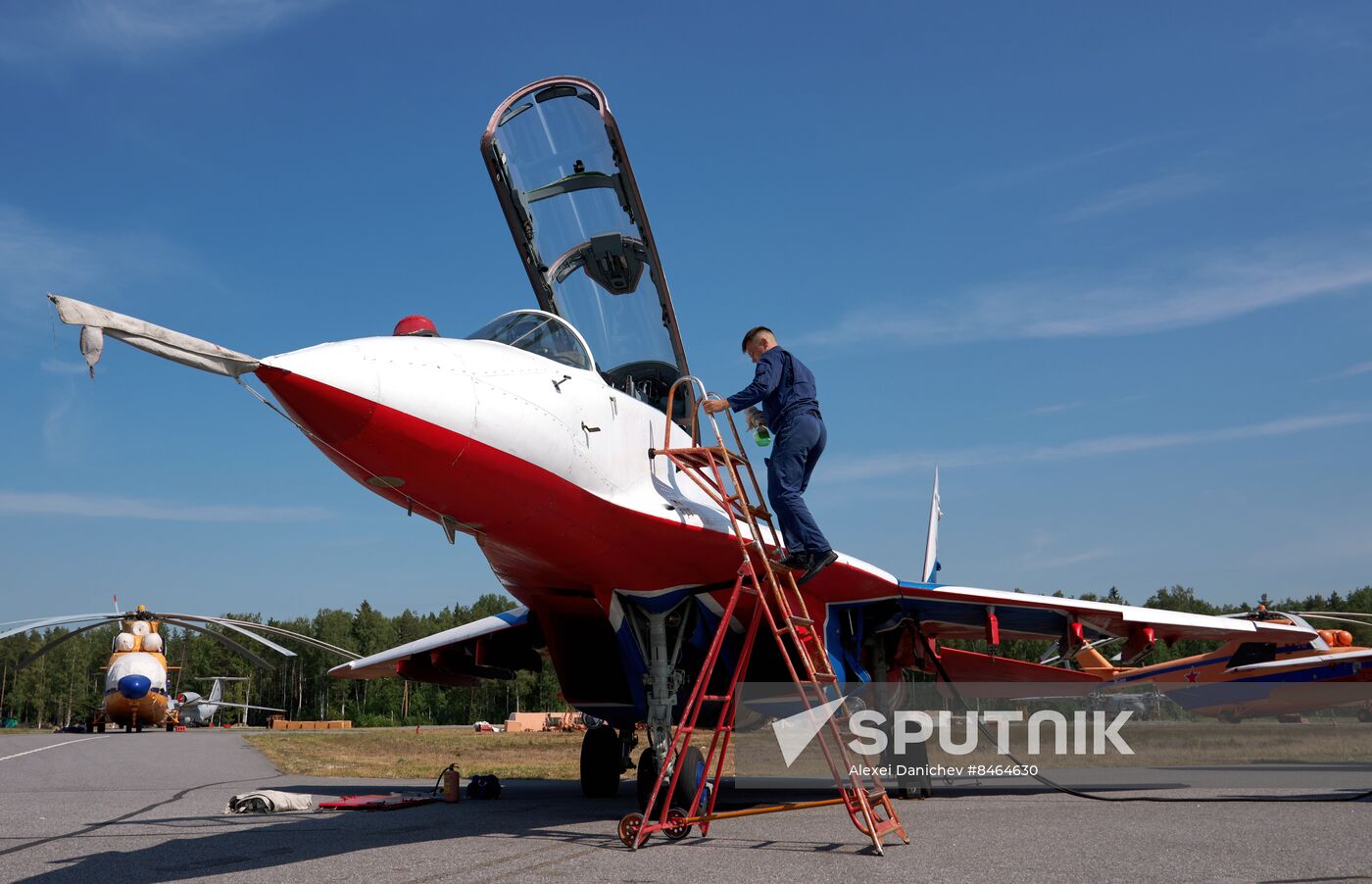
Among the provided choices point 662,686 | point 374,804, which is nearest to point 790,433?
point 662,686

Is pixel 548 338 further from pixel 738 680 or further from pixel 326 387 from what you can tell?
pixel 738 680

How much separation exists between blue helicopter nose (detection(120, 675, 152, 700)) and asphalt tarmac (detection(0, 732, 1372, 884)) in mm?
24858

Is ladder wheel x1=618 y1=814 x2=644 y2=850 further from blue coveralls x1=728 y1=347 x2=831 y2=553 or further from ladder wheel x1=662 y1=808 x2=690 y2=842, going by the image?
blue coveralls x1=728 y1=347 x2=831 y2=553

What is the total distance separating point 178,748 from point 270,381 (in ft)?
72.9

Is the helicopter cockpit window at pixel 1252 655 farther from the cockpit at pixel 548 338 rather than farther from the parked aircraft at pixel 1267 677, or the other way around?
the cockpit at pixel 548 338

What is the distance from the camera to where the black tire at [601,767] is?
1030cm

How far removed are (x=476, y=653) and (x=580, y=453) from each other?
5.65 meters

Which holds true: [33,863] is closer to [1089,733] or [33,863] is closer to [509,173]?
[509,173]

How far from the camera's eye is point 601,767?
10.3 meters

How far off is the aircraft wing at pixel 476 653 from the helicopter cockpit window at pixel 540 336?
4.36m

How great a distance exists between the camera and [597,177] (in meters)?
8.12

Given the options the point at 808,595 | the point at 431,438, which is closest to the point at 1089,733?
the point at 808,595

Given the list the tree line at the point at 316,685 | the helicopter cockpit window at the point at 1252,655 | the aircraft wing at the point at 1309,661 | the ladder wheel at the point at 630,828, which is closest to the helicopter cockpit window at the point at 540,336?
the ladder wheel at the point at 630,828

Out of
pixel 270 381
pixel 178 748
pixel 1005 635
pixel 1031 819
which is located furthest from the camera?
pixel 178 748
